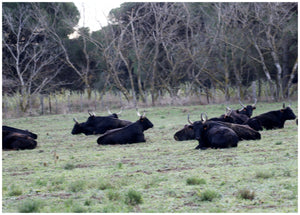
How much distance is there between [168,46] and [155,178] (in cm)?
3126

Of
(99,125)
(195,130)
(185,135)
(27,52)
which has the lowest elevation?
(185,135)

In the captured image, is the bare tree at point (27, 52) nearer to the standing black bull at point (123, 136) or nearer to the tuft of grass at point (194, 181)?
the standing black bull at point (123, 136)

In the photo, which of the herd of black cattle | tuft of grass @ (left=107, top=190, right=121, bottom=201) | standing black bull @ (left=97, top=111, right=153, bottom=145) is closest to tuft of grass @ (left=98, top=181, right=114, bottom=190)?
tuft of grass @ (left=107, top=190, right=121, bottom=201)

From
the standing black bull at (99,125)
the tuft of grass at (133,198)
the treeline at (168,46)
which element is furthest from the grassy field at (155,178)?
the treeline at (168,46)

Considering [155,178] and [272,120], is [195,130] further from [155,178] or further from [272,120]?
[272,120]

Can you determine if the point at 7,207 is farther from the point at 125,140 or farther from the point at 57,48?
the point at 57,48

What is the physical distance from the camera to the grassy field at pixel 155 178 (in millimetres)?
6570

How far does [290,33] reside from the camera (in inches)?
1355

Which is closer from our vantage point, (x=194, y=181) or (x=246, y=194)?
(x=246, y=194)

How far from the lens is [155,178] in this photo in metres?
8.30

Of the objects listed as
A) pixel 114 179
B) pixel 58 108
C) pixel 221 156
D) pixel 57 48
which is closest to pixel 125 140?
pixel 221 156

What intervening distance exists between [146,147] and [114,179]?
4921mm

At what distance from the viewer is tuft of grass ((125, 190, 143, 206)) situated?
22.0ft

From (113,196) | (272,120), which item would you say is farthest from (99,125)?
(113,196)
